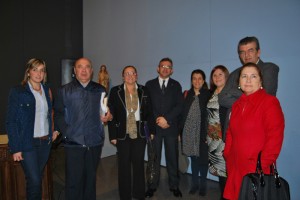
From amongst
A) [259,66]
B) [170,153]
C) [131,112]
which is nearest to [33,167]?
[131,112]

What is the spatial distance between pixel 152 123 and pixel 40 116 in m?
1.30

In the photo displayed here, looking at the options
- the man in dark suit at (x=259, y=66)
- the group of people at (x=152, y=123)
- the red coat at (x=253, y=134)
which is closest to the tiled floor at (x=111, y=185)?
the group of people at (x=152, y=123)

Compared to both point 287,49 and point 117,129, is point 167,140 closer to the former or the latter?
point 117,129

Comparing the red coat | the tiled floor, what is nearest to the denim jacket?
the tiled floor

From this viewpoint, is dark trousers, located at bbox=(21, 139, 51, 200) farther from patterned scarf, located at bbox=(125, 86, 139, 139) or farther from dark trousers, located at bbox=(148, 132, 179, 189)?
dark trousers, located at bbox=(148, 132, 179, 189)

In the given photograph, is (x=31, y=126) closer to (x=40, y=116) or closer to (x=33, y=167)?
(x=40, y=116)

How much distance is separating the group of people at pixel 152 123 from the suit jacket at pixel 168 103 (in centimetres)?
1

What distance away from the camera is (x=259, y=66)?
2.08 meters

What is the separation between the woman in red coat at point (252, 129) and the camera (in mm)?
1571

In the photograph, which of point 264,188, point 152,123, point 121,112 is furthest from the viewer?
point 152,123

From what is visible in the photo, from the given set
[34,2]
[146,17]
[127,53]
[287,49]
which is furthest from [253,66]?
[34,2]

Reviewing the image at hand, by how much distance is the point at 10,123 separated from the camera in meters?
2.07

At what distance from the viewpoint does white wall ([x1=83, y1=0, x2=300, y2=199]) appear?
2838 millimetres

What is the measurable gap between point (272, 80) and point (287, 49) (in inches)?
47.0
